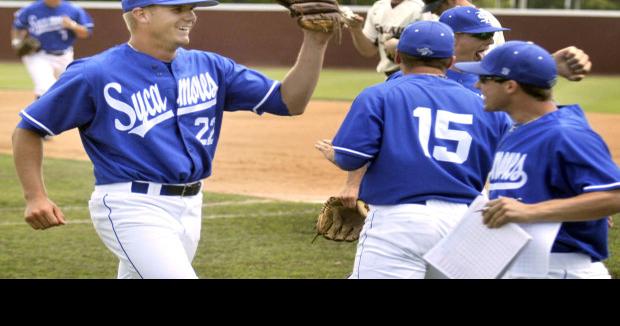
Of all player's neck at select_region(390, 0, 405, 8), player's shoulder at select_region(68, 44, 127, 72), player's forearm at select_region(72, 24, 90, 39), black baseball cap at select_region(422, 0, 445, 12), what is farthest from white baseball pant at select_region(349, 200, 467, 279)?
player's forearm at select_region(72, 24, 90, 39)

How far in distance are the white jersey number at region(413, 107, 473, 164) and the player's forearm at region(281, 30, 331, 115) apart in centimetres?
52

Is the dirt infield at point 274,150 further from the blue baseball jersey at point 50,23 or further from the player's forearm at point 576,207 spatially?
the player's forearm at point 576,207

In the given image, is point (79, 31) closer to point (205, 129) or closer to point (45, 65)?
point (45, 65)

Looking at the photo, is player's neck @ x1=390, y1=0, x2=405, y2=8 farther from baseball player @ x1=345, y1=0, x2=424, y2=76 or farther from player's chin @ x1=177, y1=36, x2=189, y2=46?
player's chin @ x1=177, y1=36, x2=189, y2=46

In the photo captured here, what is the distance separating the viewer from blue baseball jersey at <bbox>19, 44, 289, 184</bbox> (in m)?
4.91

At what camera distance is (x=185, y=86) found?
16.5ft

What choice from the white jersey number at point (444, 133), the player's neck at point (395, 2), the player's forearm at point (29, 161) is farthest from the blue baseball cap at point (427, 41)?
the player's neck at point (395, 2)

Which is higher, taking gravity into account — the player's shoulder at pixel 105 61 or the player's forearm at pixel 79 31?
→ the player's shoulder at pixel 105 61

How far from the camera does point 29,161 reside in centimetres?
493

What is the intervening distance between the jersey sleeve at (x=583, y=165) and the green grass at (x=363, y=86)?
16.0 meters

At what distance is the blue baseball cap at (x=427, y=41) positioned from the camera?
4992 mm

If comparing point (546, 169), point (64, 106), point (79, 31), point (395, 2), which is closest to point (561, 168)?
point (546, 169)

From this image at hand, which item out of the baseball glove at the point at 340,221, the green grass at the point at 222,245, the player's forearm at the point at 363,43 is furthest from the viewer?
the player's forearm at the point at 363,43
